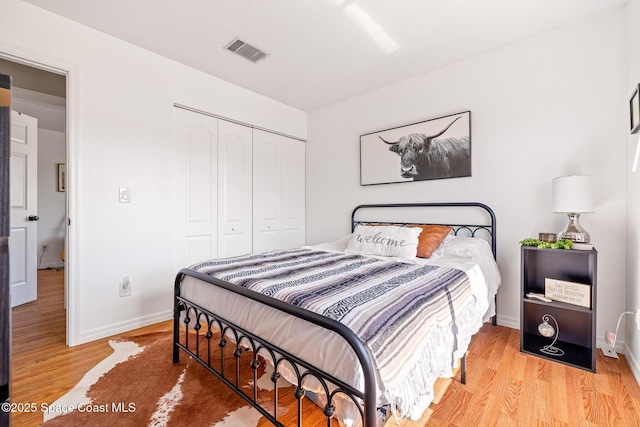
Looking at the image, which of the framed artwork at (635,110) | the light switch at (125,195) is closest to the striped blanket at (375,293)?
the light switch at (125,195)

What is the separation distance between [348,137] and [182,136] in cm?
199

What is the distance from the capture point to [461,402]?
1560 millimetres

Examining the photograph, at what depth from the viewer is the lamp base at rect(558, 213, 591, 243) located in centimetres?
201

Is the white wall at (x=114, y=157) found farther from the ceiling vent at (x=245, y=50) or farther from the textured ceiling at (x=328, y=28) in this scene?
the ceiling vent at (x=245, y=50)

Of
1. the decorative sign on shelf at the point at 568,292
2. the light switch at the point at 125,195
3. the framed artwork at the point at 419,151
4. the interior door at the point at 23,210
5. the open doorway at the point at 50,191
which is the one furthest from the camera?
the open doorway at the point at 50,191

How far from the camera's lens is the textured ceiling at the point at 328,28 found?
209cm

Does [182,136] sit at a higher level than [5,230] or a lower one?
higher

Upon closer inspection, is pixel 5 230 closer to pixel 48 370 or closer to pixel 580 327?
pixel 48 370

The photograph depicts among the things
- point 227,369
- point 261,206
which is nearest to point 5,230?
point 227,369

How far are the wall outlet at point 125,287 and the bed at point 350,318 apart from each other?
2.13 feet

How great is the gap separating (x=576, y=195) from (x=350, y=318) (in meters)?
1.95

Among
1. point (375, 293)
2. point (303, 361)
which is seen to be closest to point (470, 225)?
point (375, 293)

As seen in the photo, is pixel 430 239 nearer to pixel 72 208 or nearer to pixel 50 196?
pixel 72 208

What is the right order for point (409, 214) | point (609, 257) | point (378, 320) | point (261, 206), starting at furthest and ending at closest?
point (261, 206)
point (409, 214)
point (609, 257)
point (378, 320)
